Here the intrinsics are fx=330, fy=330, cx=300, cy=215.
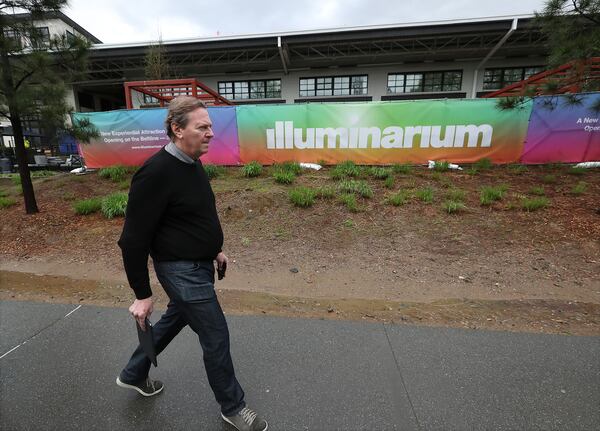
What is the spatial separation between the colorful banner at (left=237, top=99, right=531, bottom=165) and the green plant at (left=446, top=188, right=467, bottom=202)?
7.93 feet

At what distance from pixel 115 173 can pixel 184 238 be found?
28.9ft

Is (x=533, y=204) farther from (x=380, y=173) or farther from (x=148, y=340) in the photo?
(x=148, y=340)

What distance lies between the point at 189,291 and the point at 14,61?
732 centimetres

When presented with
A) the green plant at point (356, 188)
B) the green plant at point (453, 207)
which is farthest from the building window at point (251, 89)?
the green plant at point (453, 207)

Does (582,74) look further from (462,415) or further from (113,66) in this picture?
(113,66)

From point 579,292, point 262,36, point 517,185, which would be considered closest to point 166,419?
point 579,292

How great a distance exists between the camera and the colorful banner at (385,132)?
868cm

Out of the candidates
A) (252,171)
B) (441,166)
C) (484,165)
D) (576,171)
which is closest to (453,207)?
(441,166)

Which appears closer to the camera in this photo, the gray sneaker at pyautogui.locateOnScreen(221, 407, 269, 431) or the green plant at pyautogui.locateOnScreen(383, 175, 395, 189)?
the gray sneaker at pyautogui.locateOnScreen(221, 407, 269, 431)

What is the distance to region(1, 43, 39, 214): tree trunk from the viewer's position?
602cm

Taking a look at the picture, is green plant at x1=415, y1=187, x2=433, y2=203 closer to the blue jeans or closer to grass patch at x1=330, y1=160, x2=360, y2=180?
grass patch at x1=330, y1=160, x2=360, y2=180

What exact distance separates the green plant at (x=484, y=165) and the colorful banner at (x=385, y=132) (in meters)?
0.17

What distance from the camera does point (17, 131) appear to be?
257 inches

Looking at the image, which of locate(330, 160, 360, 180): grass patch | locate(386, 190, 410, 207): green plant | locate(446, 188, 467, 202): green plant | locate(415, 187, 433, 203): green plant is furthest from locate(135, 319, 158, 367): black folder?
locate(330, 160, 360, 180): grass patch
